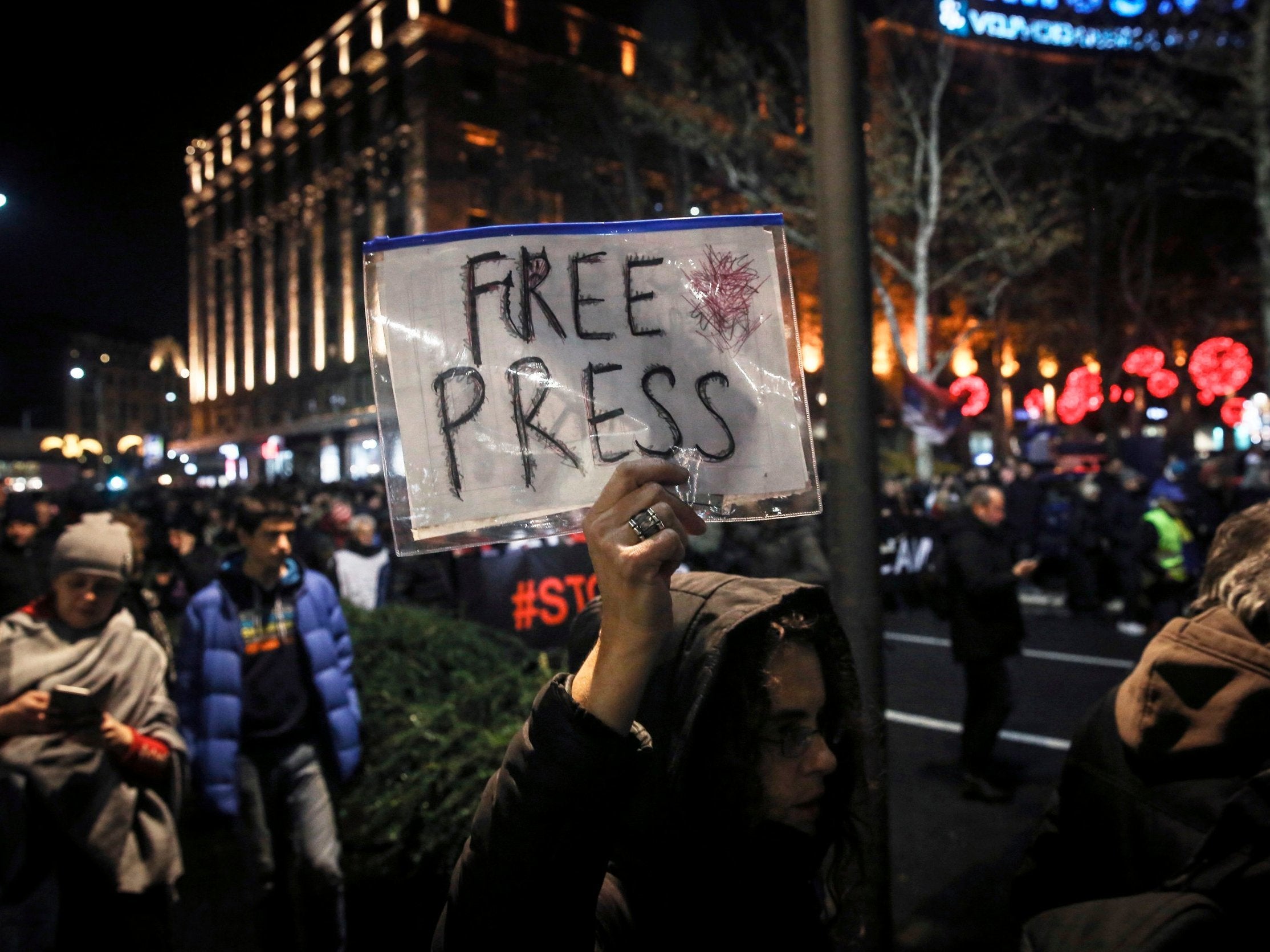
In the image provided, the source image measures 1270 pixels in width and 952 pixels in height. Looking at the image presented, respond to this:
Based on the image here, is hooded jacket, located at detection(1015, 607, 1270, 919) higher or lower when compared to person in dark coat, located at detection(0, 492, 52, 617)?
lower

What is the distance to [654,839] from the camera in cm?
144

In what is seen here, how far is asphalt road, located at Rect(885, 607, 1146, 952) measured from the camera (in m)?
4.01

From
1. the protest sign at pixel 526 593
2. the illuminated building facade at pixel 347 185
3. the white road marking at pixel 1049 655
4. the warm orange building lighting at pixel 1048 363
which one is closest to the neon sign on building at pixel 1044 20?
the warm orange building lighting at pixel 1048 363

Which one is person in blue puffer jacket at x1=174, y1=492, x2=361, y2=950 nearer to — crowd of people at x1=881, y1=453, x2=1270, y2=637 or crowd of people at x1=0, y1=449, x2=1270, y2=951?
crowd of people at x1=0, y1=449, x2=1270, y2=951

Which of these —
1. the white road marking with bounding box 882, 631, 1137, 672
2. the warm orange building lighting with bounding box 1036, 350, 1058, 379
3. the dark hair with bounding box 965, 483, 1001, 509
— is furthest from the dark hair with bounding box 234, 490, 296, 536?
the warm orange building lighting with bounding box 1036, 350, 1058, 379

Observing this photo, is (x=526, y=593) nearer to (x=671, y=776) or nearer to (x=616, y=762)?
(x=671, y=776)

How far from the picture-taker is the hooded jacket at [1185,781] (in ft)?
4.24

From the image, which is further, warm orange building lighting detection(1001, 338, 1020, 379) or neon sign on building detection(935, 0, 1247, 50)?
warm orange building lighting detection(1001, 338, 1020, 379)

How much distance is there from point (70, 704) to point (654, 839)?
216 centimetres

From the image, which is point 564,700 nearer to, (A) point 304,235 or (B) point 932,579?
(B) point 932,579

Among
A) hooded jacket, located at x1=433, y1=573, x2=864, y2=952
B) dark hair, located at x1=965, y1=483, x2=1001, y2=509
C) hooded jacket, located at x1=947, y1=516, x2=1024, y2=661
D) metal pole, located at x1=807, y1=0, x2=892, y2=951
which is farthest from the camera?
dark hair, located at x1=965, y1=483, x2=1001, y2=509

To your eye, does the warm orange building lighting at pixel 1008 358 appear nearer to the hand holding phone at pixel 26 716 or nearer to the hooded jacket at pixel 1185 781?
the hooded jacket at pixel 1185 781

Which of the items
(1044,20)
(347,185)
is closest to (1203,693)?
(1044,20)

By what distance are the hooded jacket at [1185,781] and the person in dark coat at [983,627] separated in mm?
3701
